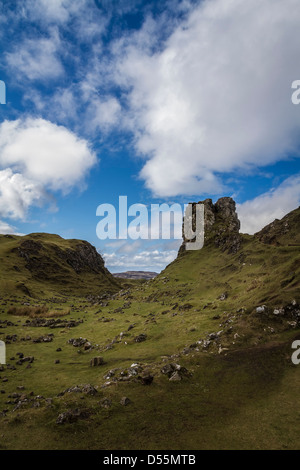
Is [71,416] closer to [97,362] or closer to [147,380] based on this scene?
[147,380]

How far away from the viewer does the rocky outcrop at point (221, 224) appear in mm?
108531

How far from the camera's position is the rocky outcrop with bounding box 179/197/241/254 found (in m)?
109

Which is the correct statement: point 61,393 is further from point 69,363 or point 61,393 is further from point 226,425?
point 226,425

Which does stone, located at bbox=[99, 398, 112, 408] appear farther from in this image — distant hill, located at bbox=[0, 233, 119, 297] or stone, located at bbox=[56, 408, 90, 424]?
distant hill, located at bbox=[0, 233, 119, 297]

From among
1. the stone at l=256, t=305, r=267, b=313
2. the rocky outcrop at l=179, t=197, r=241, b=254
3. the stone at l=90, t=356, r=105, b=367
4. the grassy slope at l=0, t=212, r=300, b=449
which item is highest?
the rocky outcrop at l=179, t=197, r=241, b=254

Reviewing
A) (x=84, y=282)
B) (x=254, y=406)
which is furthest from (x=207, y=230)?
(x=254, y=406)

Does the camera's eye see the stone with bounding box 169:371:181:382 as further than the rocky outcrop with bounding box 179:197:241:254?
No

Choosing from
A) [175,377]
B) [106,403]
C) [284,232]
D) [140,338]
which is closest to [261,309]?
[175,377]

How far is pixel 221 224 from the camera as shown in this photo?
13200 centimetres

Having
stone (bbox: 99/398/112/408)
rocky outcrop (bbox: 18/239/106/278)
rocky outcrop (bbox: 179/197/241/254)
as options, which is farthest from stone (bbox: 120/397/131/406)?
rocky outcrop (bbox: 18/239/106/278)

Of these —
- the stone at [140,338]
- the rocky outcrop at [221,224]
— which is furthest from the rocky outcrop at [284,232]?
the stone at [140,338]

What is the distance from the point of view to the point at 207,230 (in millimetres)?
132625

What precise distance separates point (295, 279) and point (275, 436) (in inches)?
964

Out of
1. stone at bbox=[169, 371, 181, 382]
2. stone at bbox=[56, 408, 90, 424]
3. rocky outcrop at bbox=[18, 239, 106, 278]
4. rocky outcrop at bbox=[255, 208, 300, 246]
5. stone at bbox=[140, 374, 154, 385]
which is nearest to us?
stone at bbox=[56, 408, 90, 424]
